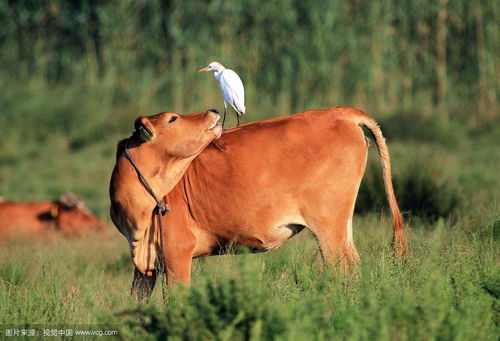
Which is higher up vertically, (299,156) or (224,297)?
(299,156)

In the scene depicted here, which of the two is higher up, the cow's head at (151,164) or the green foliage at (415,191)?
the cow's head at (151,164)

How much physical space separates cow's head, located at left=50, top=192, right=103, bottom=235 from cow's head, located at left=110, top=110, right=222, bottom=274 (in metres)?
5.00

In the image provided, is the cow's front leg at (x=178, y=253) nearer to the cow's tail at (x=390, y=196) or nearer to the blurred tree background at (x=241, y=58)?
the cow's tail at (x=390, y=196)

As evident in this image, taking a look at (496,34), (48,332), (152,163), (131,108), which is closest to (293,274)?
(152,163)

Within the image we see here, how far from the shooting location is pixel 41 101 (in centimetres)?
1992

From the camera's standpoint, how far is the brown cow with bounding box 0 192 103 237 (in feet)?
36.4

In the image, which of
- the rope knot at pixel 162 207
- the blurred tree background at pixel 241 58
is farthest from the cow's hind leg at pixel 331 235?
the blurred tree background at pixel 241 58

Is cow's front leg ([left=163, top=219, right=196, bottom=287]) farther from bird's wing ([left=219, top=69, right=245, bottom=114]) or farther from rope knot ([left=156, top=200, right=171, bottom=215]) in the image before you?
bird's wing ([left=219, top=69, right=245, bottom=114])

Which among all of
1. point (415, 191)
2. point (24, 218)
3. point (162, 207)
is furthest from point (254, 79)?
point (162, 207)

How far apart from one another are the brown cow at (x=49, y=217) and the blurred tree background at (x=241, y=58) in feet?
25.9

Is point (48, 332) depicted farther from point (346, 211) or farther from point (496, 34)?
point (496, 34)

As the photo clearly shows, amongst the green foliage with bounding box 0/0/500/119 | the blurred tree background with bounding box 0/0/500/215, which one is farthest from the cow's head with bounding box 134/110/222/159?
the green foliage with bounding box 0/0/500/119

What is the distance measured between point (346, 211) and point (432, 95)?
15814mm

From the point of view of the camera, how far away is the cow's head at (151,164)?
624 centimetres
